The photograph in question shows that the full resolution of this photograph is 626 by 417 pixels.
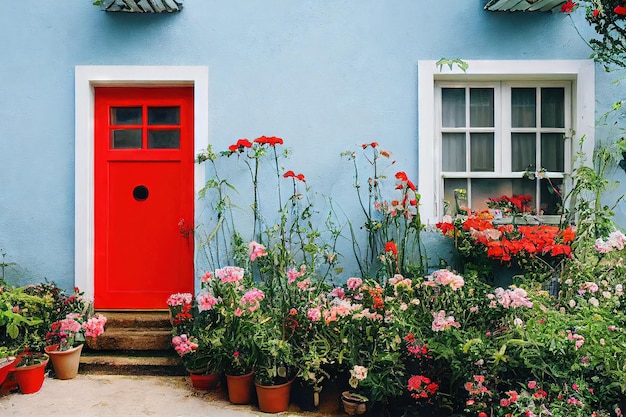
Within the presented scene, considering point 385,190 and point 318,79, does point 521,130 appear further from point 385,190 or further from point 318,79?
point 318,79

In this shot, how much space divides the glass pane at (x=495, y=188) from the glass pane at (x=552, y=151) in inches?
8.7

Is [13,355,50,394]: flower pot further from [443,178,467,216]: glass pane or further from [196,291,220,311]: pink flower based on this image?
[443,178,467,216]: glass pane

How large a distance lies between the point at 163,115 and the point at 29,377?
8.14ft

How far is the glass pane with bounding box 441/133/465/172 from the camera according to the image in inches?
202

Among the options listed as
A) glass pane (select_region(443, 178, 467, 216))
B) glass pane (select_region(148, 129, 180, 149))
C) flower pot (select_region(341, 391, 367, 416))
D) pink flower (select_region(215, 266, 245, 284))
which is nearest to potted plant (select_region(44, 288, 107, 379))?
pink flower (select_region(215, 266, 245, 284))

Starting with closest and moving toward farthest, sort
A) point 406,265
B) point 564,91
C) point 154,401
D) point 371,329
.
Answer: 1. point 371,329
2. point 154,401
3. point 406,265
4. point 564,91

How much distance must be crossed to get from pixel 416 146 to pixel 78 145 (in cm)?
301

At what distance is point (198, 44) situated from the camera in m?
5.00

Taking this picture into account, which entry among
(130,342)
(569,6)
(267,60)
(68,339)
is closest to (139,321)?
(130,342)

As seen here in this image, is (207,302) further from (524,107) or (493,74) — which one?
(524,107)

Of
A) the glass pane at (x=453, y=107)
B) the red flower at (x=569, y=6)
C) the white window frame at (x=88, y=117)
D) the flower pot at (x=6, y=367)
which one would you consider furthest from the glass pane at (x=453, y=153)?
the flower pot at (x=6, y=367)

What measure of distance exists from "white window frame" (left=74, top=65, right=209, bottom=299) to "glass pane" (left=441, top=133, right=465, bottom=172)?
85.6 inches

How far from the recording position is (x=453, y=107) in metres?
5.14

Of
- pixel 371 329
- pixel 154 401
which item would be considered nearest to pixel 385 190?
pixel 371 329
